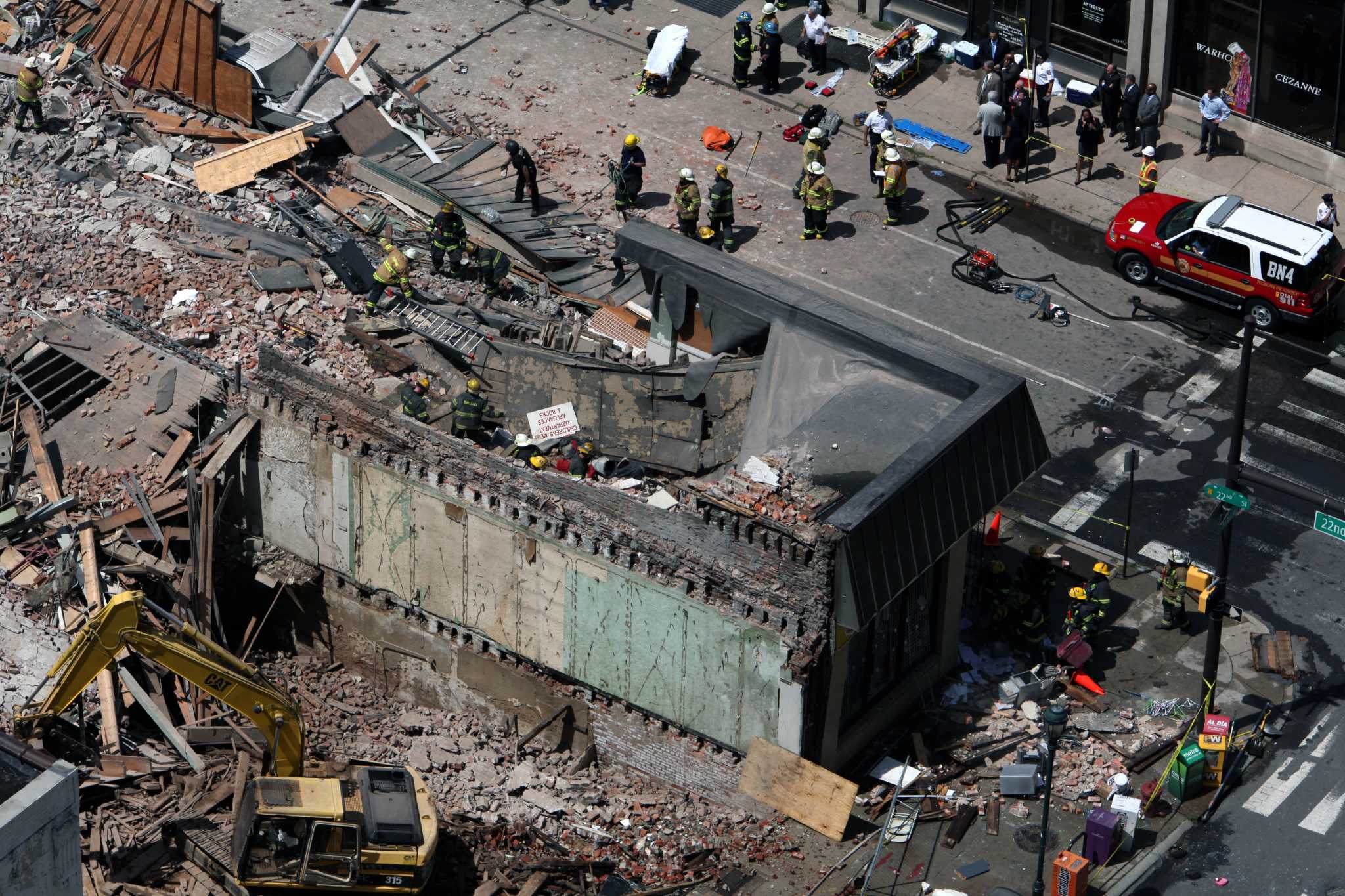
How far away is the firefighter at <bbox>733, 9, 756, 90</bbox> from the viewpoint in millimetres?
48812

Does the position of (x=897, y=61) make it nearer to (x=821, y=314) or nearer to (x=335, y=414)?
(x=821, y=314)

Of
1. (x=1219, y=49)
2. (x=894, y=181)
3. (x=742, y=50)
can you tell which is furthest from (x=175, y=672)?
(x=1219, y=49)

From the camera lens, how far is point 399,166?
4572 centimetres

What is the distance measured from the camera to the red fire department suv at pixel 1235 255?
41.8 meters

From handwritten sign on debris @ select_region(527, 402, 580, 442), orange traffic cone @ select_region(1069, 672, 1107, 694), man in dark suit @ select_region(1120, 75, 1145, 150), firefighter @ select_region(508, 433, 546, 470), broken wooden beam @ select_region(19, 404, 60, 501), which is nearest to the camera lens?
firefighter @ select_region(508, 433, 546, 470)

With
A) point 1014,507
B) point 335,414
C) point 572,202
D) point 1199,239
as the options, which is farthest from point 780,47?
point 335,414

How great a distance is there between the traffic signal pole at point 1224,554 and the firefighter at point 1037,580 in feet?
8.47

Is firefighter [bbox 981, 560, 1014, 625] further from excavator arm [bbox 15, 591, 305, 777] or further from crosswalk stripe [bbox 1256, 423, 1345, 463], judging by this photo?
excavator arm [bbox 15, 591, 305, 777]

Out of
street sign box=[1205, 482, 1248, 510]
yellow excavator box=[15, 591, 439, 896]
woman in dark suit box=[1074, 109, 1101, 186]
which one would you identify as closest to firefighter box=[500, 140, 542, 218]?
woman in dark suit box=[1074, 109, 1101, 186]

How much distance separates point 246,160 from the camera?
44.4 meters

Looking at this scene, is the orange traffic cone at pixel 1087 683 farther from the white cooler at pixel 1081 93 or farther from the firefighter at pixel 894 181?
the white cooler at pixel 1081 93

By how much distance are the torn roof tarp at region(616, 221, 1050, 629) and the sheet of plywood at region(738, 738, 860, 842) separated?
2.57 meters

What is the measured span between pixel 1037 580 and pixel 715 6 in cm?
2094

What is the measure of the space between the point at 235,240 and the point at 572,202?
729cm
